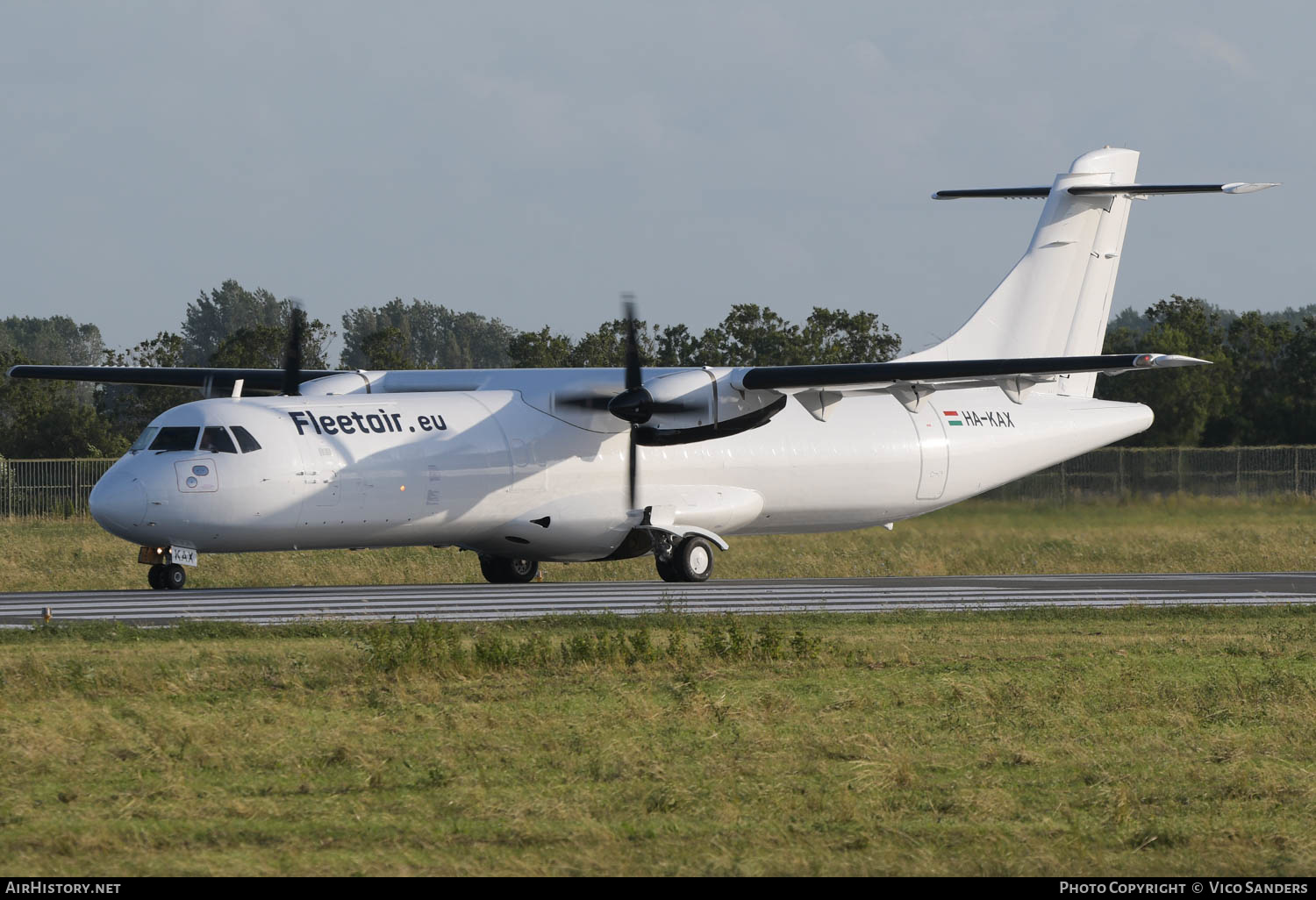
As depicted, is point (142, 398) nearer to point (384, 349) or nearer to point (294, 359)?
point (384, 349)

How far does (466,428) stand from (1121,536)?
17255 mm

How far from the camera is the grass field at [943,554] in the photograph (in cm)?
2827

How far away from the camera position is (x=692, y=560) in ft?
82.1

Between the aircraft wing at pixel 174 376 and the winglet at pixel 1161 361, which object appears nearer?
the winglet at pixel 1161 361

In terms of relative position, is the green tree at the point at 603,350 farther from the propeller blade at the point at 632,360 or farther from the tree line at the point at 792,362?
the propeller blade at the point at 632,360

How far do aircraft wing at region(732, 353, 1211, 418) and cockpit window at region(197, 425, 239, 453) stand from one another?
26.2 feet

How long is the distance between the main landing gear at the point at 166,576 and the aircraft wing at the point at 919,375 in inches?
353

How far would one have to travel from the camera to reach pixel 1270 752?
10.0 meters

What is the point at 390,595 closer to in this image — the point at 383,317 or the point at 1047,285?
the point at 1047,285

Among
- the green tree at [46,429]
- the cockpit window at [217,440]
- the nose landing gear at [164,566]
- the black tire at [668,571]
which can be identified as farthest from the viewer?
the green tree at [46,429]

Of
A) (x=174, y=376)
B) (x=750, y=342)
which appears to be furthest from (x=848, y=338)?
(x=174, y=376)

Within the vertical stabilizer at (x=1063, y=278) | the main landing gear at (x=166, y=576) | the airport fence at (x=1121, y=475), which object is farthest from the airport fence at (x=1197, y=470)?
the main landing gear at (x=166, y=576)

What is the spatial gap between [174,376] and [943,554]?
15.1 metres

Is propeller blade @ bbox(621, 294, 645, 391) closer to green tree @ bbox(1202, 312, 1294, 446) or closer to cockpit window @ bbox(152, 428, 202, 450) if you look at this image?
cockpit window @ bbox(152, 428, 202, 450)
